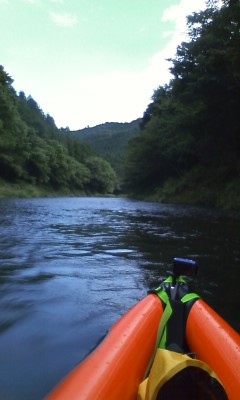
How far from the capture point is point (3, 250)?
6.91 meters

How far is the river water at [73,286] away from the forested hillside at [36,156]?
1266 inches

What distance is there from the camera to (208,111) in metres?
20.9

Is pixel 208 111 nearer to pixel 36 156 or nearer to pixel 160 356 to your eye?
pixel 160 356

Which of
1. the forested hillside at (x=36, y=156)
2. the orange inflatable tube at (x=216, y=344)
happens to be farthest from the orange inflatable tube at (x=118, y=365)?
the forested hillside at (x=36, y=156)

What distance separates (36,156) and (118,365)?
2032 inches

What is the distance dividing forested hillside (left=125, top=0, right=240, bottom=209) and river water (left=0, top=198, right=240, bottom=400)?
33.1ft

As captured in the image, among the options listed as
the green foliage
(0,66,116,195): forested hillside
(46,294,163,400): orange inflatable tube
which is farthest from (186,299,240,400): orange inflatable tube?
the green foliage

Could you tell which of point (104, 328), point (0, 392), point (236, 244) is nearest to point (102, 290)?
point (104, 328)

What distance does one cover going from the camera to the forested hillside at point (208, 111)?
57.5 feet

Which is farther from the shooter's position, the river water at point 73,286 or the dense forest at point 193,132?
the dense forest at point 193,132

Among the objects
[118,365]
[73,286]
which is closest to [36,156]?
[73,286]

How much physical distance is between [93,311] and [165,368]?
8.03 ft

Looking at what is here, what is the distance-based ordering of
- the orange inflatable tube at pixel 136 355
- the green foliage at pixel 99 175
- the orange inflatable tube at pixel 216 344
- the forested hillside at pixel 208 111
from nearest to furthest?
the orange inflatable tube at pixel 136 355 → the orange inflatable tube at pixel 216 344 → the forested hillside at pixel 208 111 → the green foliage at pixel 99 175

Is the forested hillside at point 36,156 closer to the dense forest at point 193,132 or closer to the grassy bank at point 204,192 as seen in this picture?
the dense forest at point 193,132
